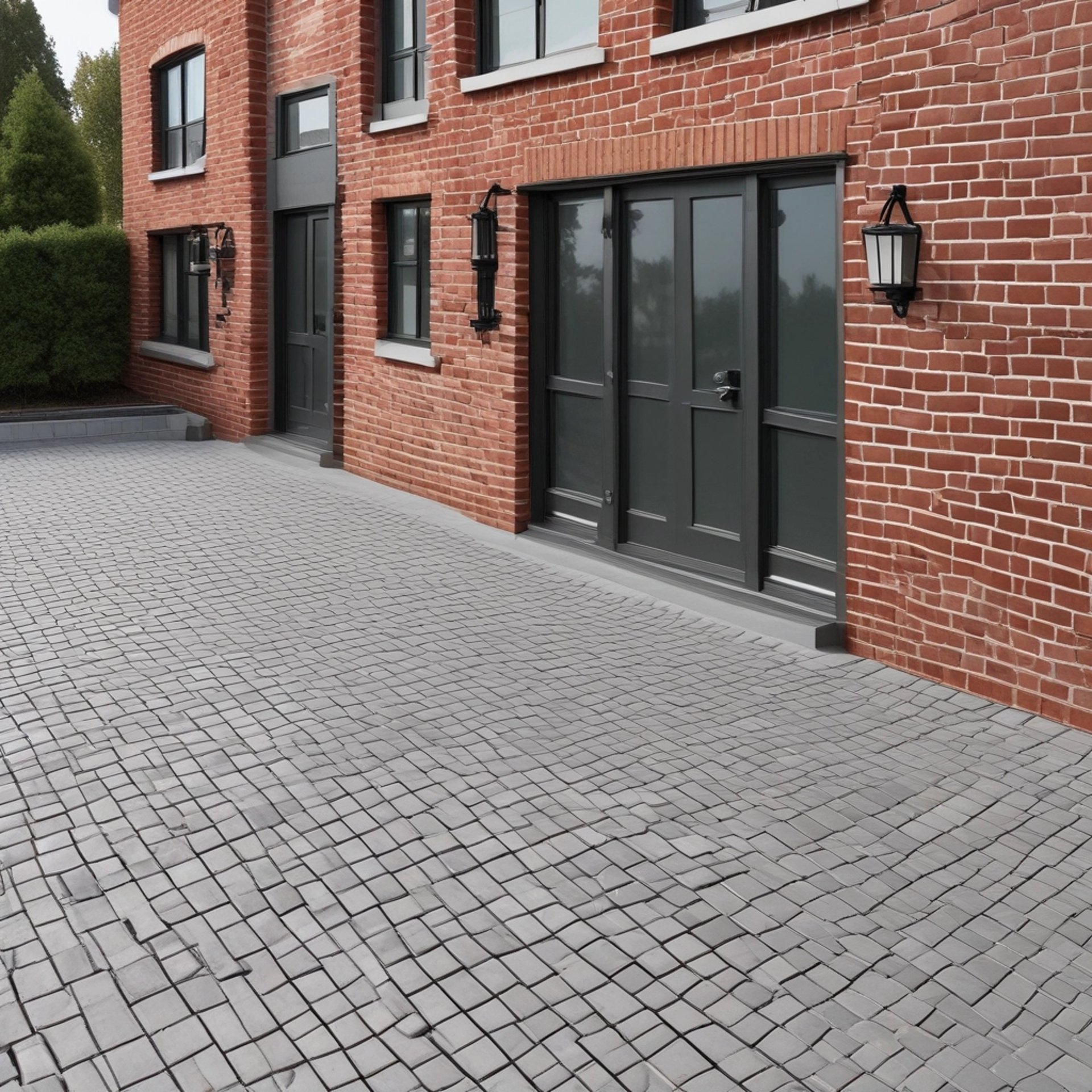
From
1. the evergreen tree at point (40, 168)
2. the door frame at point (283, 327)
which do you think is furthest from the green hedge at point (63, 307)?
A: the door frame at point (283, 327)

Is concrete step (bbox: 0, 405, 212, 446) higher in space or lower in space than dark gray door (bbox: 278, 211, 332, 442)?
lower

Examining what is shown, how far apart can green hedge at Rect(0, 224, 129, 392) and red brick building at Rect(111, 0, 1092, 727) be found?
16.6ft

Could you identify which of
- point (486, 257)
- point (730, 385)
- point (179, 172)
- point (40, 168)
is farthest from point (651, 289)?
point (40, 168)

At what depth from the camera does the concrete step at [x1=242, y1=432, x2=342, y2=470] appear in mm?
13133

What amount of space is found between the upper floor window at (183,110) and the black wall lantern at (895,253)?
457 inches

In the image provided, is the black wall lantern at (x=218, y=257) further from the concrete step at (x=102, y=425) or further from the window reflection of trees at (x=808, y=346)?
the window reflection of trees at (x=808, y=346)

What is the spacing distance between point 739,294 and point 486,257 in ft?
8.57

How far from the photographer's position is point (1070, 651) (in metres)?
5.96

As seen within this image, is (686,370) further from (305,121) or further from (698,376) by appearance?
(305,121)

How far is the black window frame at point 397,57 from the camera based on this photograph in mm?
11555

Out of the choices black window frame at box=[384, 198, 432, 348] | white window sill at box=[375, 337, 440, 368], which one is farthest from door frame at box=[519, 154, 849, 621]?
black window frame at box=[384, 198, 432, 348]

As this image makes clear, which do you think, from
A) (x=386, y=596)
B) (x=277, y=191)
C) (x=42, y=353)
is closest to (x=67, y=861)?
(x=386, y=596)

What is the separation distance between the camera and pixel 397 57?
11938 mm

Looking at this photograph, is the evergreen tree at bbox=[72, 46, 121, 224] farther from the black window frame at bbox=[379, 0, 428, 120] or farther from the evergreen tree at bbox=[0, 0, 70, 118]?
the black window frame at bbox=[379, 0, 428, 120]
